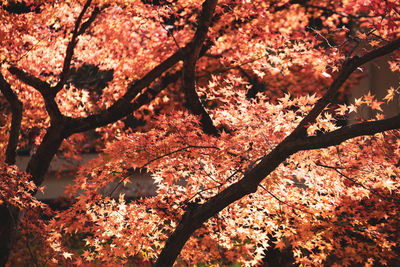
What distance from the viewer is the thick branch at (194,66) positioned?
5.43m

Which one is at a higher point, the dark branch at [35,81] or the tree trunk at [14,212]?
the dark branch at [35,81]

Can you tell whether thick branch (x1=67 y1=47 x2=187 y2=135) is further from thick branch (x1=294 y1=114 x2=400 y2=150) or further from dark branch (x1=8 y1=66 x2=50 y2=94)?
thick branch (x1=294 y1=114 x2=400 y2=150)

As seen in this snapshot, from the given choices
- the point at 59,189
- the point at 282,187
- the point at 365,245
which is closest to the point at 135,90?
the point at 282,187

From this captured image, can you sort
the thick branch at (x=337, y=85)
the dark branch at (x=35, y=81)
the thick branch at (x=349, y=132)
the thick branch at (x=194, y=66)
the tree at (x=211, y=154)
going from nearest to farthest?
the thick branch at (x=349, y=132) < the thick branch at (x=337, y=85) < the tree at (x=211, y=154) < the thick branch at (x=194, y=66) < the dark branch at (x=35, y=81)

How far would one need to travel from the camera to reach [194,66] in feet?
18.8

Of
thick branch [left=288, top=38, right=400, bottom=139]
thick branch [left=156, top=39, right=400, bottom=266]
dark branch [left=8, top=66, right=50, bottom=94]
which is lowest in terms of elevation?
thick branch [left=156, top=39, right=400, bottom=266]

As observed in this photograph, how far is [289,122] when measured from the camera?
200 inches

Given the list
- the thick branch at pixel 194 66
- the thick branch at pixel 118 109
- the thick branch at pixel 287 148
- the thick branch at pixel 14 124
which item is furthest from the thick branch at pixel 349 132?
the thick branch at pixel 14 124

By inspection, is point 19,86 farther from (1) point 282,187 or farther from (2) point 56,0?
(1) point 282,187

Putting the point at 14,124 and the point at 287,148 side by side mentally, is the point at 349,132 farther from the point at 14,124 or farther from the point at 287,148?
the point at 14,124

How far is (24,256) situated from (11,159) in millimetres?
4906

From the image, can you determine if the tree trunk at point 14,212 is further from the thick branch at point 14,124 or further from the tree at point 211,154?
the thick branch at point 14,124

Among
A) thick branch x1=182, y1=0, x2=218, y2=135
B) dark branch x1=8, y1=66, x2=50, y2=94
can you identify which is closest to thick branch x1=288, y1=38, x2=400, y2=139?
thick branch x1=182, y1=0, x2=218, y2=135

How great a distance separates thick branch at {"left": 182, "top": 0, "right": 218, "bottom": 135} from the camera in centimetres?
543
